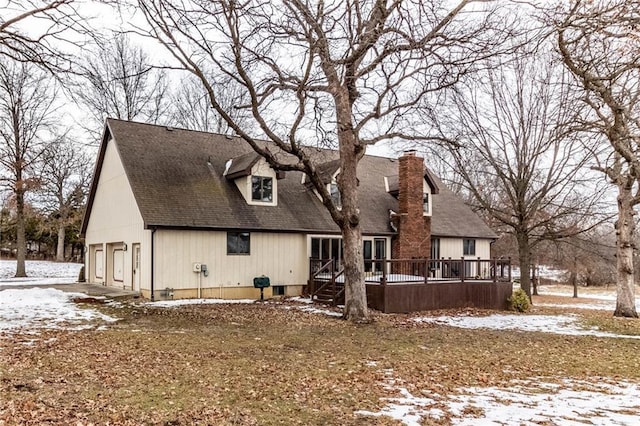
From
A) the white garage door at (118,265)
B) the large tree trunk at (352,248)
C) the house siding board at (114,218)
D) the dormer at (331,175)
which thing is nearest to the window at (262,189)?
the dormer at (331,175)

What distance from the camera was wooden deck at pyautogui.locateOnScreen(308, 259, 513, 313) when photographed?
1588 centimetres

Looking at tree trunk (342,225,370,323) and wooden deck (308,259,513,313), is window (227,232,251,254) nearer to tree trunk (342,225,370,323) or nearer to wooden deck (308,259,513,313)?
wooden deck (308,259,513,313)

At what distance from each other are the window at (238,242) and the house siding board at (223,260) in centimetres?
16

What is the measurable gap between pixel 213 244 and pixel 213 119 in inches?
715

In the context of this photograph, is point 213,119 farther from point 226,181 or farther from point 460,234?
point 460,234

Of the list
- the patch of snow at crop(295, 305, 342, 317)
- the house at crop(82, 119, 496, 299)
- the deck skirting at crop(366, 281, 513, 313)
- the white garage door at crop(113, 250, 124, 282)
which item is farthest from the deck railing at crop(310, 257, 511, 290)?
the white garage door at crop(113, 250, 124, 282)

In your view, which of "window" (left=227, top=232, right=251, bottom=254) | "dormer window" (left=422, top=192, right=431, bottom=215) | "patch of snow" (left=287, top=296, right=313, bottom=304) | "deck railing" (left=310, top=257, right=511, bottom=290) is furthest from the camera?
"dormer window" (left=422, top=192, right=431, bottom=215)

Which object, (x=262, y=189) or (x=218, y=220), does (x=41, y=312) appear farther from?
(x=262, y=189)

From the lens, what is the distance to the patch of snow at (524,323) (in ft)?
42.3

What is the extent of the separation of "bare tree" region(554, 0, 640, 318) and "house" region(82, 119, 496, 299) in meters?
5.95

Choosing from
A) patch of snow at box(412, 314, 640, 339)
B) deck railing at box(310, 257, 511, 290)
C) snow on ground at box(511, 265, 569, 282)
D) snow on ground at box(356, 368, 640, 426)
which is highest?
deck railing at box(310, 257, 511, 290)

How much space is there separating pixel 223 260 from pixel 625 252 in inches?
548

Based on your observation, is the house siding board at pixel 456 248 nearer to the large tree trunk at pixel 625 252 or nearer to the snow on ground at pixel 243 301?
the large tree trunk at pixel 625 252

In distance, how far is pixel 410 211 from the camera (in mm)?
21500
